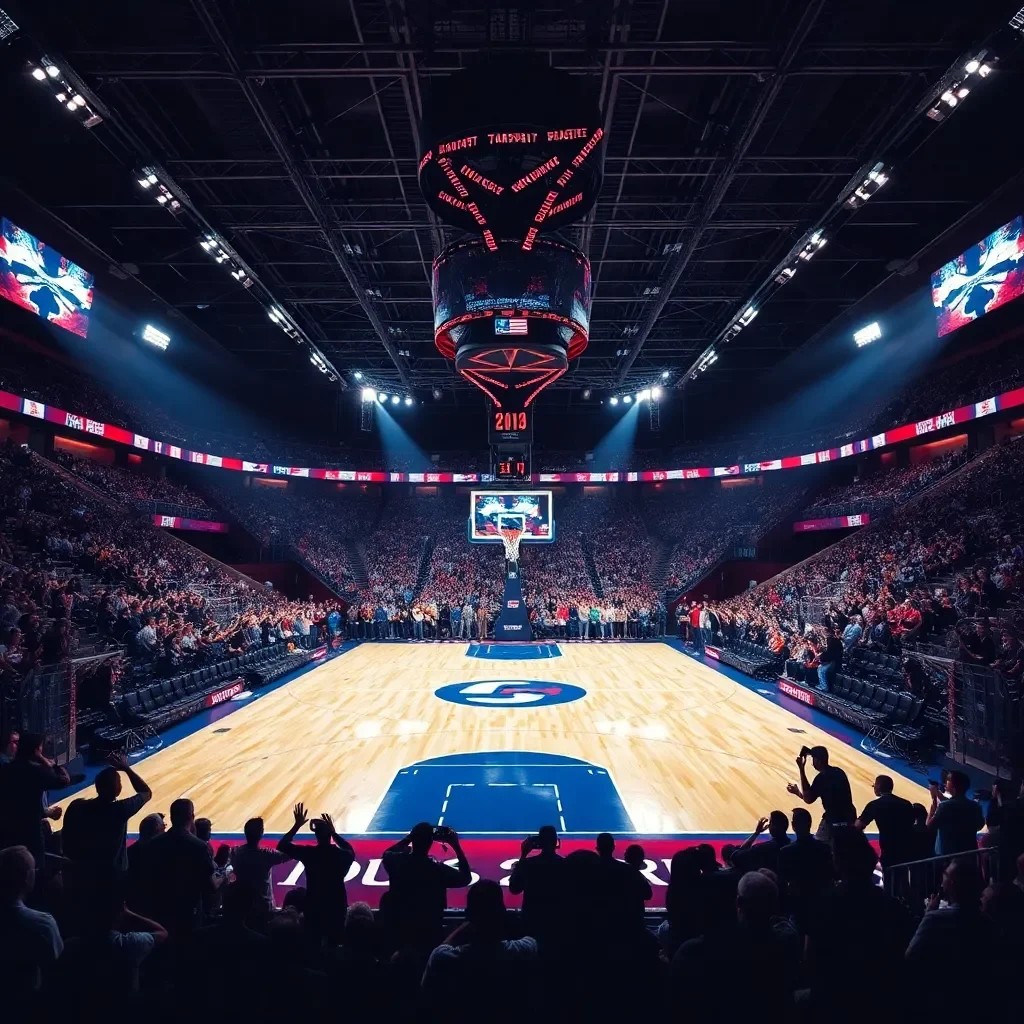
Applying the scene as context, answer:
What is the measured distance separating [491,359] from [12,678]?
9.75 metres

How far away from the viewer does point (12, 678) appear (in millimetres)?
7801

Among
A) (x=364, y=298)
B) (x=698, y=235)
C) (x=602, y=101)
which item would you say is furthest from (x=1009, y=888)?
(x=364, y=298)

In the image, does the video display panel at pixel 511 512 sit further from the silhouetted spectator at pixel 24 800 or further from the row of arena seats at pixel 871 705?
the silhouetted spectator at pixel 24 800

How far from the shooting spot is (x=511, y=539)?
79.1 feet

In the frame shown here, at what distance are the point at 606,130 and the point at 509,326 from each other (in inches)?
160

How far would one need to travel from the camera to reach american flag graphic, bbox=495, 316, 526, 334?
12180 mm

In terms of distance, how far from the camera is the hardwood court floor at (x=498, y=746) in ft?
24.1

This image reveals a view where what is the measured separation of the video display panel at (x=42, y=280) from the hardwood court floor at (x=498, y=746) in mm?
13018

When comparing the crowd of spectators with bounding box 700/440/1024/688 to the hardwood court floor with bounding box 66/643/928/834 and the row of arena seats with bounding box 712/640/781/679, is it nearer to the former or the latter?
the row of arena seats with bounding box 712/640/781/679

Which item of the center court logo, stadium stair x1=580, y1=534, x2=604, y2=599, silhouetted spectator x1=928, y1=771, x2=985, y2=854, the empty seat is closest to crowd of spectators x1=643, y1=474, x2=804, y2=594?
stadium stair x1=580, y1=534, x2=604, y2=599

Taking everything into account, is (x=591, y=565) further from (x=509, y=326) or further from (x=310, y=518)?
(x=509, y=326)

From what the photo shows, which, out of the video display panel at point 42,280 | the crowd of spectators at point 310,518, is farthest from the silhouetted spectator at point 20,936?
the crowd of spectators at point 310,518

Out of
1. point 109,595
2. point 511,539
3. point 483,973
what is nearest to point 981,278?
point 511,539

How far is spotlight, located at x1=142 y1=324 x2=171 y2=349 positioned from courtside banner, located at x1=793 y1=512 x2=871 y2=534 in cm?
2808
